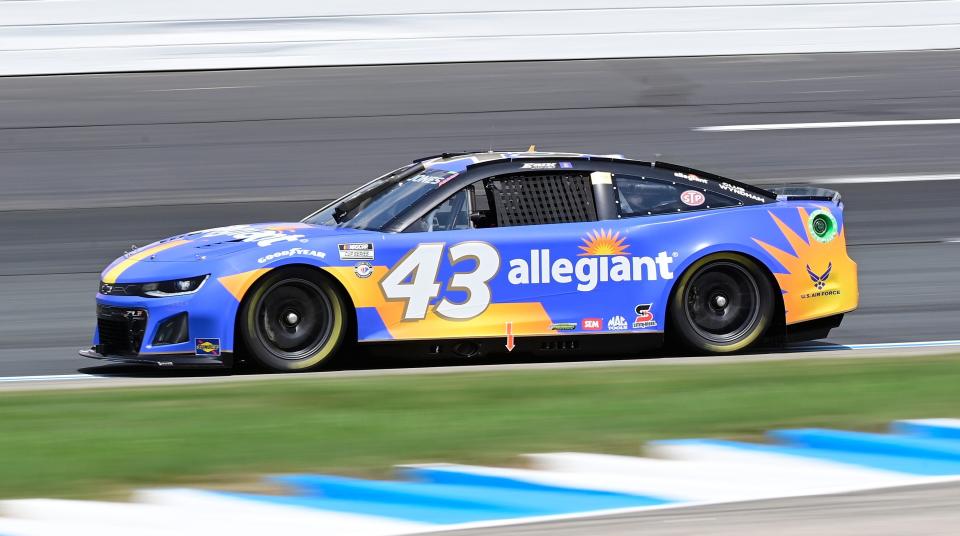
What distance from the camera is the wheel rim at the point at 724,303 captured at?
8570 millimetres

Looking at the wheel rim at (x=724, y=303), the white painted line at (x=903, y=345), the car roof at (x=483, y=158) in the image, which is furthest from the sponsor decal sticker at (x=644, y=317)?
the white painted line at (x=903, y=345)

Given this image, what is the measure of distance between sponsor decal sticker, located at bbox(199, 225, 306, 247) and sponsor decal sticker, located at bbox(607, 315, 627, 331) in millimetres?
1899

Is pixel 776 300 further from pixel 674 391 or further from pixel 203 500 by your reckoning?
pixel 203 500

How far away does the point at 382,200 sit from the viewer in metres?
8.55

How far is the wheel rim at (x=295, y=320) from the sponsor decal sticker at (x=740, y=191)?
2.63 m

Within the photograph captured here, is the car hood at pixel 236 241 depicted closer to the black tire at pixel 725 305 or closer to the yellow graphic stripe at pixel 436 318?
the yellow graphic stripe at pixel 436 318

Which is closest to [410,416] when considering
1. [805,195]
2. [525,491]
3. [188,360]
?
[525,491]

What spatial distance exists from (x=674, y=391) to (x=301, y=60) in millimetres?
11248

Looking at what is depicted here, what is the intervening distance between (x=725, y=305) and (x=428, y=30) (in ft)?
31.9

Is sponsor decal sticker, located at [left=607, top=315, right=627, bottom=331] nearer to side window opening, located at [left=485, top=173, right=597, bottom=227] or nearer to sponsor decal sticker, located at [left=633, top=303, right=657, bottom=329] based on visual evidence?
sponsor decal sticker, located at [left=633, top=303, right=657, bottom=329]

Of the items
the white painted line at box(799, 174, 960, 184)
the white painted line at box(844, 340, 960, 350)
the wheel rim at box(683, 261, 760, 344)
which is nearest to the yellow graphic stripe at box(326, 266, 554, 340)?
the wheel rim at box(683, 261, 760, 344)

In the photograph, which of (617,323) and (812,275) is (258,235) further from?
(812,275)

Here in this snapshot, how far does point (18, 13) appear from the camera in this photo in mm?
16641

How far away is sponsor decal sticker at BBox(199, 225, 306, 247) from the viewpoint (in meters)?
8.00
